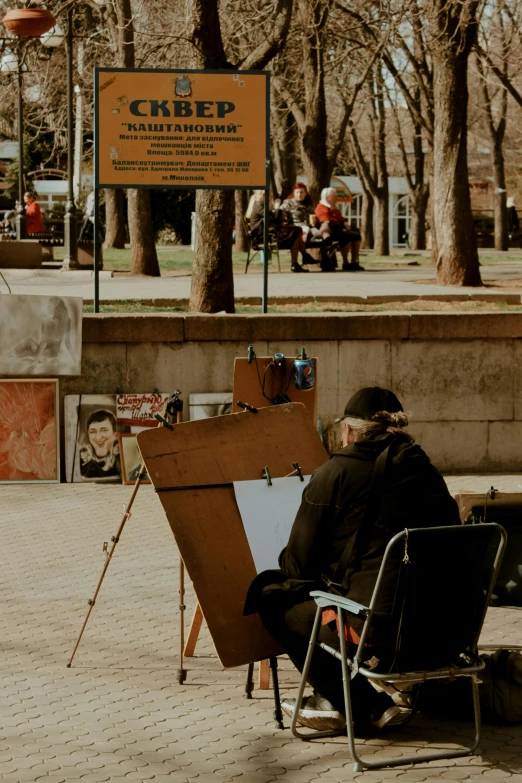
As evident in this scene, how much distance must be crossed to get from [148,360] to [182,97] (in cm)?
238

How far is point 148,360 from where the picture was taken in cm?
1002

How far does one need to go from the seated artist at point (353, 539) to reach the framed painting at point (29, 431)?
5.28m

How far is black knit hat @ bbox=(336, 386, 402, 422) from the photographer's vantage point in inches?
184

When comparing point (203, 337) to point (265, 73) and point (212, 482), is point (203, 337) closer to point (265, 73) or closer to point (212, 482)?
point (265, 73)

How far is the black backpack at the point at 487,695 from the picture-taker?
16.1 feet

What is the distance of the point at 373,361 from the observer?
10.3m

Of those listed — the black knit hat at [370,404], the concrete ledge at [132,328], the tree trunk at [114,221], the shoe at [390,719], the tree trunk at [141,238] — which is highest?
the tree trunk at [114,221]

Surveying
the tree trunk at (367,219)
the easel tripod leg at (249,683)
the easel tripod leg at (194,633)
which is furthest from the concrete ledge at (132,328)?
the tree trunk at (367,219)

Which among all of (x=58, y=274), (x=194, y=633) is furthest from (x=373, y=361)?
(x=58, y=274)

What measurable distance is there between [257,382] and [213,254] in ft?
15.5

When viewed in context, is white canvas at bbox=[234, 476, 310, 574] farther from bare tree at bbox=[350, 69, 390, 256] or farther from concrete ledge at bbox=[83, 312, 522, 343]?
bare tree at bbox=[350, 69, 390, 256]

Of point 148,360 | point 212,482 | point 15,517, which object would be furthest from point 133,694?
point 148,360

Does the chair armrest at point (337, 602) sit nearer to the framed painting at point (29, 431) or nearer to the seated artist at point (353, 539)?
the seated artist at point (353, 539)

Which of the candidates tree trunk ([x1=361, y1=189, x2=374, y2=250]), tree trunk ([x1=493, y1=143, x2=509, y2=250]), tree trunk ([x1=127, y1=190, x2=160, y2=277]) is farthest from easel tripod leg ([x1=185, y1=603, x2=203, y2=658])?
tree trunk ([x1=361, y1=189, x2=374, y2=250])
